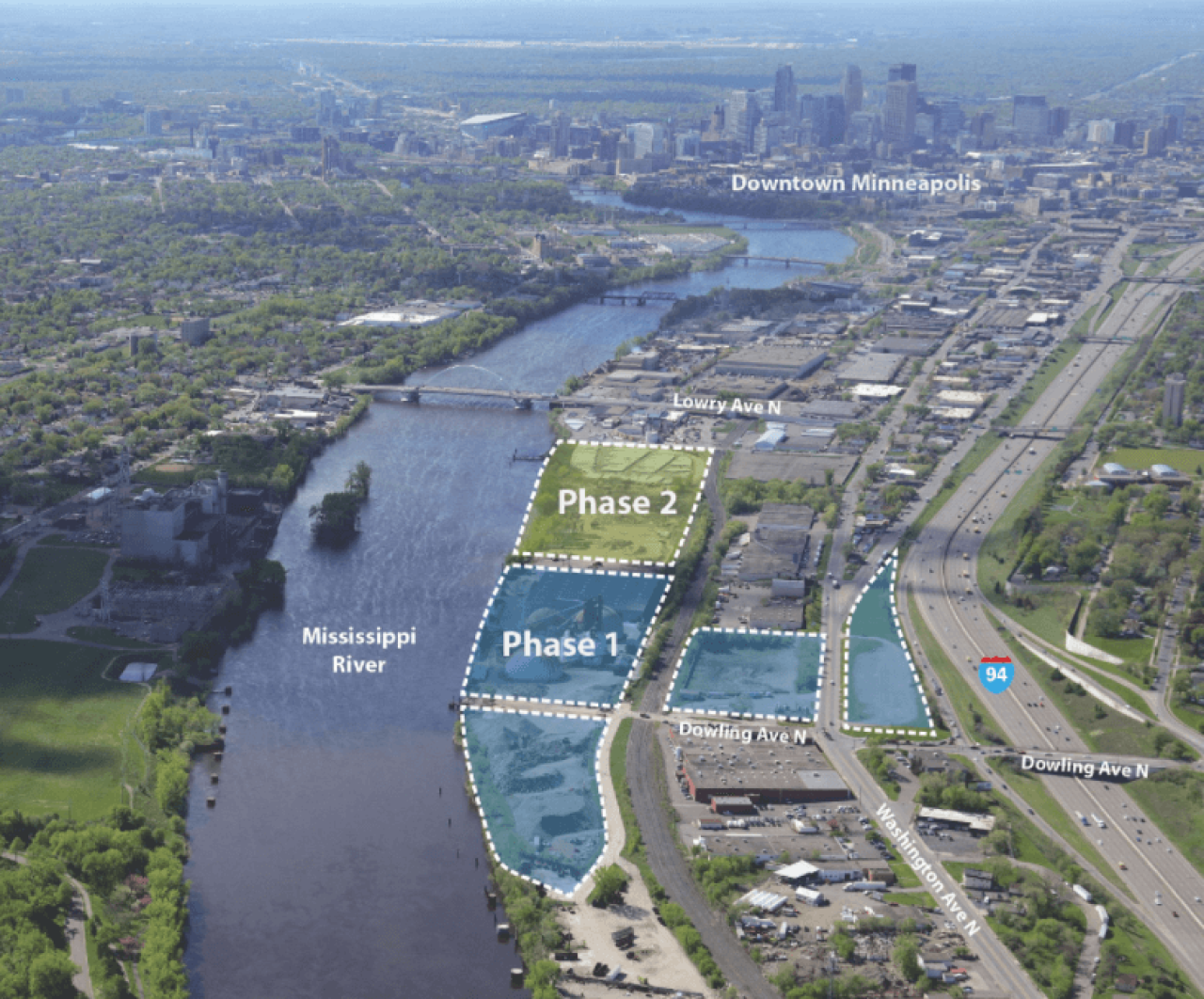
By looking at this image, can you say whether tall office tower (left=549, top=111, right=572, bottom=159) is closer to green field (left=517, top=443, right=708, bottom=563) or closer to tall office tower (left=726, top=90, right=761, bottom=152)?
tall office tower (left=726, top=90, right=761, bottom=152)

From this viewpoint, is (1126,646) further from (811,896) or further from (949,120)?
(949,120)

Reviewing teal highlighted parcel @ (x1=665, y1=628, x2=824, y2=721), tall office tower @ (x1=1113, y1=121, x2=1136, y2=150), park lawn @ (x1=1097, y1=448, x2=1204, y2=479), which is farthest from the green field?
tall office tower @ (x1=1113, y1=121, x2=1136, y2=150)

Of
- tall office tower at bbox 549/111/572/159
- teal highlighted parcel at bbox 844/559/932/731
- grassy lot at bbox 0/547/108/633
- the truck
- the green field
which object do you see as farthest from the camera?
tall office tower at bbox 549/111/572/159

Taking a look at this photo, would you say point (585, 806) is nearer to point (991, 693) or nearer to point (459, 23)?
point (991, 693)

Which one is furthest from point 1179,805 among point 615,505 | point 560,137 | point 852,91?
point 852,91

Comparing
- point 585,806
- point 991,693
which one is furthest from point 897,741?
point 585,806

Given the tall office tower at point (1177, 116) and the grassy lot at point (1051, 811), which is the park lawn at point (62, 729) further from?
the tall office tower at point (1177, 116)
